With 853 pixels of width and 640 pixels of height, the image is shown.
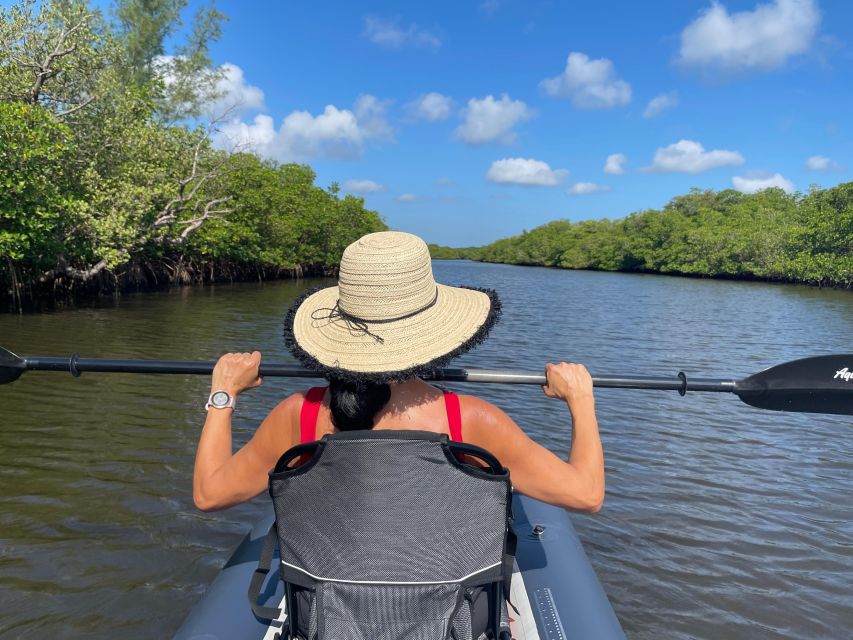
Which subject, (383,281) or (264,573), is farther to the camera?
(264,573)

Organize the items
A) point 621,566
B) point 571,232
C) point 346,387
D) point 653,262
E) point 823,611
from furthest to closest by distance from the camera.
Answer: point 571,232
point 653,262
point 621,566
point 823,611
point 346,387

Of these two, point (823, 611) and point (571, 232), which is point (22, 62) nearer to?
point (823, 611)

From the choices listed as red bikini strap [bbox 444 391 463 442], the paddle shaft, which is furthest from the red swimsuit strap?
the paddle shaft

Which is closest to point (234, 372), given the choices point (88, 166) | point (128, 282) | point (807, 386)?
point (807, 386)

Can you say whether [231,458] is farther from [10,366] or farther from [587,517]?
[587,517]

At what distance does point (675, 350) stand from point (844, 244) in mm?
42375

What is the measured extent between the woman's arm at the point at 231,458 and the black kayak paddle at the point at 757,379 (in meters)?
1.03

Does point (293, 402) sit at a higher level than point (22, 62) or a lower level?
lower

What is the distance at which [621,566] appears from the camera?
4.07m

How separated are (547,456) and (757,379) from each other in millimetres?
1890

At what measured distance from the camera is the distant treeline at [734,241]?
47659mm

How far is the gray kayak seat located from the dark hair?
126 mm

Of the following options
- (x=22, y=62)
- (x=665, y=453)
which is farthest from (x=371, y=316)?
(x=22, y=62)

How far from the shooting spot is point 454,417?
1.57 m
